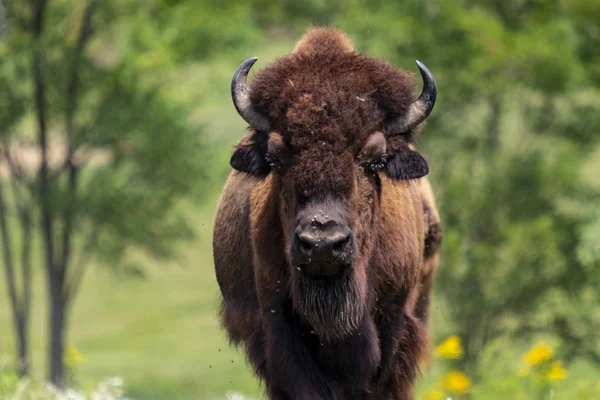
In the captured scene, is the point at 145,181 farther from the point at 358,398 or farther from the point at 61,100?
the point at 358,398

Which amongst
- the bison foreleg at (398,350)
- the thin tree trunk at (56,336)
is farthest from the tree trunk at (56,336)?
the bison foreleg at (398,350)

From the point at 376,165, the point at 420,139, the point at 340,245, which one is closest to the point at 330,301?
the point at 340,245

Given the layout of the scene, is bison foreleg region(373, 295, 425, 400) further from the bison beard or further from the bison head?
the bison beard

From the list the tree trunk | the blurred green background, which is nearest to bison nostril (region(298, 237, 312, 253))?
the blurred green background

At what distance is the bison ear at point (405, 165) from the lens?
7238 millimetres

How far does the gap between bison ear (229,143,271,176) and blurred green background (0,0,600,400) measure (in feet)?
37.2

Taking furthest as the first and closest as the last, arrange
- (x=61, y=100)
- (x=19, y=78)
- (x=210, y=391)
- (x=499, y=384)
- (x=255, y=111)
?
(x=210, y=391) < (x=61, y=100) < (x=19, y=78) < (x=499, y=384) < (x=255, y=111)

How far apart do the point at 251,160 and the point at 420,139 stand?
43.1 feet

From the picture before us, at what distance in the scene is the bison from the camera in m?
6.66

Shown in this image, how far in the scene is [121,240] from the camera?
19.7m

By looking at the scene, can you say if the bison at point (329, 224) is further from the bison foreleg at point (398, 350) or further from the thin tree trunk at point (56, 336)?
the thin tree trunk at point (56, 336)

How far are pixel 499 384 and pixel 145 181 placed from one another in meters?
10.1

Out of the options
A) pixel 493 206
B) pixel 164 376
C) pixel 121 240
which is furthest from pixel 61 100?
pixel 164 376

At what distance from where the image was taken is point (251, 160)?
23.8 feet
